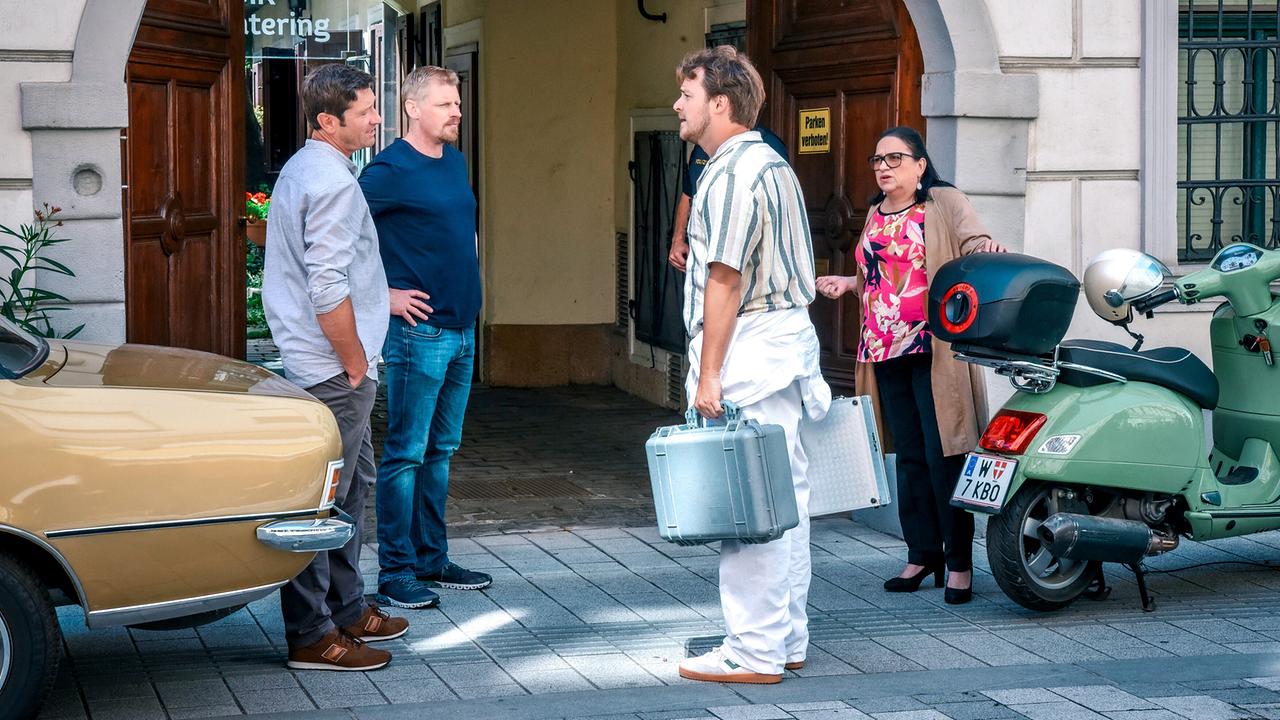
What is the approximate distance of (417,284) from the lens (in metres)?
5.93

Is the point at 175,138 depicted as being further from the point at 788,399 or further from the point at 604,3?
the point at 604,3

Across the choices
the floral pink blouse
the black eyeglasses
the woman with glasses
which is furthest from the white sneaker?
→ the black eyeglasses

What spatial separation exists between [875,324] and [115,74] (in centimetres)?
327

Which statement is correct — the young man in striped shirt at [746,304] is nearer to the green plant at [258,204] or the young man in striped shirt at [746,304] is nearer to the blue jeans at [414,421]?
the blue jeans at [414,421]

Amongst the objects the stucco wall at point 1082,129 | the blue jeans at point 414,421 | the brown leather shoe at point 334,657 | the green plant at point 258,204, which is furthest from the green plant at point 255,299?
the brown leather shoe at point 334,657

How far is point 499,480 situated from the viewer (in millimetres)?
8992

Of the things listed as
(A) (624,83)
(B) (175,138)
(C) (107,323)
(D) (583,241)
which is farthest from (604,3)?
(C) (107,323)

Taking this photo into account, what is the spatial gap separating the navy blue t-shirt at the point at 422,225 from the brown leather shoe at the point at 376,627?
3.55 ft

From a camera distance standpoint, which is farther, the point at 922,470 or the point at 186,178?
the point at 186,178

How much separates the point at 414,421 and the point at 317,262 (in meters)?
1.09

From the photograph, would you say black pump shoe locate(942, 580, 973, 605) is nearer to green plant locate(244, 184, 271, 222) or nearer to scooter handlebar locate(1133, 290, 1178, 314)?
scooter handlebar locate(1133, 290, 1178, 314)

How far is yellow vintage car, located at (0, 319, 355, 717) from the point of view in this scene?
432 centimetres

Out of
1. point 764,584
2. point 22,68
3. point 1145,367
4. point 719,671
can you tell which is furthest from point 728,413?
point 22,68

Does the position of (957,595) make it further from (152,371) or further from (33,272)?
(33,272)
